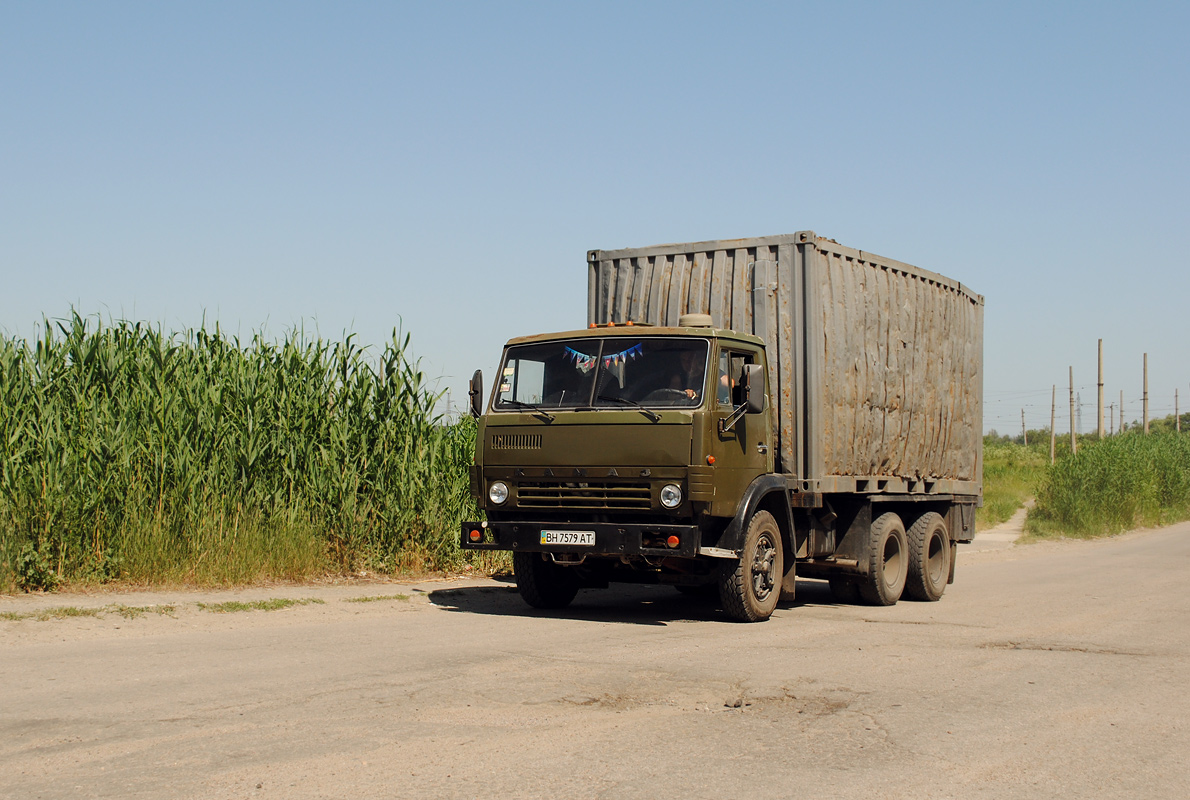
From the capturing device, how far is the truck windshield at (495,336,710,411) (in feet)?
33.6

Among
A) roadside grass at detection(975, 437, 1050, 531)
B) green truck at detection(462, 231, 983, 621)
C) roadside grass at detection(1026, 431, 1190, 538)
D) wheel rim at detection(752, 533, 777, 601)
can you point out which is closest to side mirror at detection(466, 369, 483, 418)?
green truck at detection(462, 231, 983, 621)

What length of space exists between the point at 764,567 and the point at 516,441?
2.53 metres

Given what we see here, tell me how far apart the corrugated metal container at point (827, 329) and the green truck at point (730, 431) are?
0.07 ft

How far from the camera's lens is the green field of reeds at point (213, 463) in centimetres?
1185

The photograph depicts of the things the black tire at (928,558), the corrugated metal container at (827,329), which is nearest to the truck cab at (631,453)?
the corrugated metal container at (827,329)

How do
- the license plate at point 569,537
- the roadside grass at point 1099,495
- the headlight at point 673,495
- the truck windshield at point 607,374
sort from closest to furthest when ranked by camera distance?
the headlight at point 673,495
the license plate at point 569,537
the truck windshield at point 607,374
the roadside grass at point 1099,495

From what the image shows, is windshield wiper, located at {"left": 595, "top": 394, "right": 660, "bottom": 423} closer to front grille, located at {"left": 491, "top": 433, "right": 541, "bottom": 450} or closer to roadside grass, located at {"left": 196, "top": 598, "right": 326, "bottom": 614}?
front grille, located at {"left": 491, "top": 433, "right": 541, "bottom": 450}

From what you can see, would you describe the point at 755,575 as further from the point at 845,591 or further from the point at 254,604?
the point at 254,604

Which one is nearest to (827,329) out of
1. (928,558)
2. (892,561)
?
(892,561)

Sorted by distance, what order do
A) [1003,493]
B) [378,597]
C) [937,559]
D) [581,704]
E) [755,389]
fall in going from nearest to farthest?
1. [581,704]
2. [755,389]
3. [378,597]
4. [937,559]
5. [1003,493]

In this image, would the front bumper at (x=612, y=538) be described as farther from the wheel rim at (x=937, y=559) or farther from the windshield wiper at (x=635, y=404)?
the wheel rim at (x=937, y=559)

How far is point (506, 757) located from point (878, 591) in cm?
804

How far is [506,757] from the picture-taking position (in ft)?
17.6

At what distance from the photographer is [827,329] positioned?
11523 millimetres
